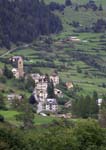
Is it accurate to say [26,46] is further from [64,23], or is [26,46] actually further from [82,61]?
[64,23]

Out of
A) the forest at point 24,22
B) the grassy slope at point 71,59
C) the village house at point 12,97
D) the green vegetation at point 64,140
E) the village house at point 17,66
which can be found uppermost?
the green vegetation at point 64,140

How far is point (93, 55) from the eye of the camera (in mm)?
147000

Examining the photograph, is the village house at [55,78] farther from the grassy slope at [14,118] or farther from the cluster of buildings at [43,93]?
the grassy slope at [14,118]

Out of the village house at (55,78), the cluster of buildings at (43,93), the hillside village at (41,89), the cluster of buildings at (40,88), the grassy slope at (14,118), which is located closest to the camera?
the grassy slope at (14,118)

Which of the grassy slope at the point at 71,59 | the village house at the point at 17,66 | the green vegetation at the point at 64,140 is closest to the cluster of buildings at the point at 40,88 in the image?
the village house at the point at 17,66

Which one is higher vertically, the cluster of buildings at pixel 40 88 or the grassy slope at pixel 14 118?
the grassy slope at pixel 14 118

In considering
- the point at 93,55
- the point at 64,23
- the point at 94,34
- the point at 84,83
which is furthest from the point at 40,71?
the point at 64,23

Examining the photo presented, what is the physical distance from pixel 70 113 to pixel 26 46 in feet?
210

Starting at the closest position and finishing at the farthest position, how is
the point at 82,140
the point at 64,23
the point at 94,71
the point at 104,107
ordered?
the point at 82,140 < the point at 104,107 < the point at 94,71 < the point at 64,23

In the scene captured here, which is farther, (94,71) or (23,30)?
(23,30)

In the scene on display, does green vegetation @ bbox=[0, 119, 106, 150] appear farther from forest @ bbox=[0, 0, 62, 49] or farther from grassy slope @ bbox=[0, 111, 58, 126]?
forest @ bbox=[0, 0, 62, 49]

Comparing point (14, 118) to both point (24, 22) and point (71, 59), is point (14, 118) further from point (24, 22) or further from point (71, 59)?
point (24, 22)

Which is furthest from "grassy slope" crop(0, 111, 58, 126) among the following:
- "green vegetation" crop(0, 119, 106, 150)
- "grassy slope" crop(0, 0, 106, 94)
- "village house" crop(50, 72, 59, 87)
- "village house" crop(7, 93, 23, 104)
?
"village house" crop(50, 72, 59, 87)

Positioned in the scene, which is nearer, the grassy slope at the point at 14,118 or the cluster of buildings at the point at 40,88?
the grassy slope at the point at 14,118
